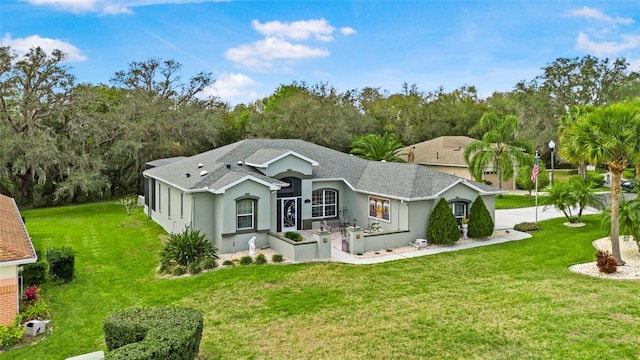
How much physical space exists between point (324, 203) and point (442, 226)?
637cm

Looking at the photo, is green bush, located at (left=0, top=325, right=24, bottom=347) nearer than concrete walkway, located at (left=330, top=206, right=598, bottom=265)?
Yes

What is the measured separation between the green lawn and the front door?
5617mm

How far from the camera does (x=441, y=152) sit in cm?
4228

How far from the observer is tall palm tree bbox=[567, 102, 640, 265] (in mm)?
13820

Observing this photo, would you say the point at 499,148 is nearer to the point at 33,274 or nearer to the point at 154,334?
the point at 33,274

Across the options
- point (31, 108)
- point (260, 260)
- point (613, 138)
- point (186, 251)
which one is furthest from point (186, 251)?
point (31, 108)

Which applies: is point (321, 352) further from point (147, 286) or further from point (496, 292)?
point (147, 286)

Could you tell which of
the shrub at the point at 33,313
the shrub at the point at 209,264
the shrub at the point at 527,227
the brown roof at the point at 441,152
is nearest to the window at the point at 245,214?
the shrub at the point at 209,264

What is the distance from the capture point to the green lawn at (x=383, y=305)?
8.79 meters

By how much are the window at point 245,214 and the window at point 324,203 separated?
15.4 feet

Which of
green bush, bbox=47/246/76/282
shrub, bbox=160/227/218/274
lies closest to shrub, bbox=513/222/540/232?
shrub, bbox=160/227/218/274

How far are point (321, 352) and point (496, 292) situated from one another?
6.07 m

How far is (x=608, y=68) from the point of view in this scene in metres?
46.9

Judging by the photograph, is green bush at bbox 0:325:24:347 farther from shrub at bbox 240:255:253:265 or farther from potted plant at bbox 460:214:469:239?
potted plant at bbox 460:214:469:239
